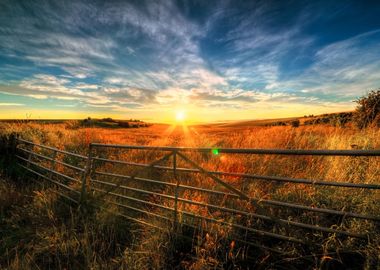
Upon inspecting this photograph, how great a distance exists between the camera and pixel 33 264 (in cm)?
329

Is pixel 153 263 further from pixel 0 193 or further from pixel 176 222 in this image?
pixel 0 193

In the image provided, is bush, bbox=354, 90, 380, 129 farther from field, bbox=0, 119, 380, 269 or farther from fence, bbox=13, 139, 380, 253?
fence, bbox=13, 139, 380, 253

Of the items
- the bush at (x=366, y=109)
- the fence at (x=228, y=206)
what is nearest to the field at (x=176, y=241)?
the fence at (x=228, y=206)

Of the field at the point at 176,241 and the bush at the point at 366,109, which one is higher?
the bush at the point at 366,109

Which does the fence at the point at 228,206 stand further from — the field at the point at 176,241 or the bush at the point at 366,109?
the bush at the point at 366,109

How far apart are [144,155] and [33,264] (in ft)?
15.9

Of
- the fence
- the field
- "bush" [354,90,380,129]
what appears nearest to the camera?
the fence

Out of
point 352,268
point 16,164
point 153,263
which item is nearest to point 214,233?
point 153,263

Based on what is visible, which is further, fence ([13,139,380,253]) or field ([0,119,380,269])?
field ([0,119,380,269])

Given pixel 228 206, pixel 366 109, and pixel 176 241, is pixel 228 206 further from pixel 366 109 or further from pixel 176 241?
pixel 366 109

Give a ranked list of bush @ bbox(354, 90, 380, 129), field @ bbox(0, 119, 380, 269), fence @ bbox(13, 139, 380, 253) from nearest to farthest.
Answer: fence @ bbox(13, 139, 380, 253)
field @ bbox(0, 119, 380, 269)
bush @ bbox(354, 90, 380, 129)

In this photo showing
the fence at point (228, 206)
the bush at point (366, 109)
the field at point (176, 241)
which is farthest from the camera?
the bush at point (366, 109)

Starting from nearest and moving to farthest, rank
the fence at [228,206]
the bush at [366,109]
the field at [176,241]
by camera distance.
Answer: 1. the fence at [228,206]
2. the field at [176,241]
3. the bush at [366,109]

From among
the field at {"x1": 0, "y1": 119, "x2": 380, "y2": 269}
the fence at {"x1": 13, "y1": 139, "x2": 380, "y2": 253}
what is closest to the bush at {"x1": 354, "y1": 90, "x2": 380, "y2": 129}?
the field at {"x1": 0, "y1": 119, "x2": 380, "y2": 269}
